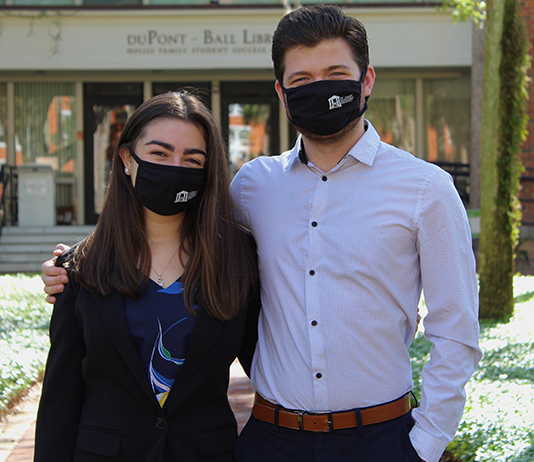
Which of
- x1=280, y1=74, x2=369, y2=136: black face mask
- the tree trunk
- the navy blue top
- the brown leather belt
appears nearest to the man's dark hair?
x1=280, y1=74, x2=369, y2=136: black face mask

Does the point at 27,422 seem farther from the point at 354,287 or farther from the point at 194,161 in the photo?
the point at 354,287

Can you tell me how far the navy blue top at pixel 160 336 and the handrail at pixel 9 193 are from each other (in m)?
12.7

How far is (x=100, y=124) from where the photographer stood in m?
16.1

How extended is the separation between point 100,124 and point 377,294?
1476cm

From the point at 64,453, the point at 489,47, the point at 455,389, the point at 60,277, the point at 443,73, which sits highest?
the point at 443,73

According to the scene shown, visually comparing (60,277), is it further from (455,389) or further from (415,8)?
(415,8)

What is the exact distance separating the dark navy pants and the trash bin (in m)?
12.6

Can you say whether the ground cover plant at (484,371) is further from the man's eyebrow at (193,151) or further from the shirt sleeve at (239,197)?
the man's eyebrow at (193,151)

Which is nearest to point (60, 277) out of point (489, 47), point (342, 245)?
point (342, 245)

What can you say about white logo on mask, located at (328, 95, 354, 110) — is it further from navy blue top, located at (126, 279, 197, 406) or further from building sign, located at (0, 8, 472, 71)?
building sign, located at (0, 8, 472, 71)

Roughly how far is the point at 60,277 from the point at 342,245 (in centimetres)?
108

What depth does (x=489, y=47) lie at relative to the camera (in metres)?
7.26

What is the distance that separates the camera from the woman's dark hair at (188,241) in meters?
2.46

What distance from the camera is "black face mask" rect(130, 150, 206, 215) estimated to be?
8.23 feet
